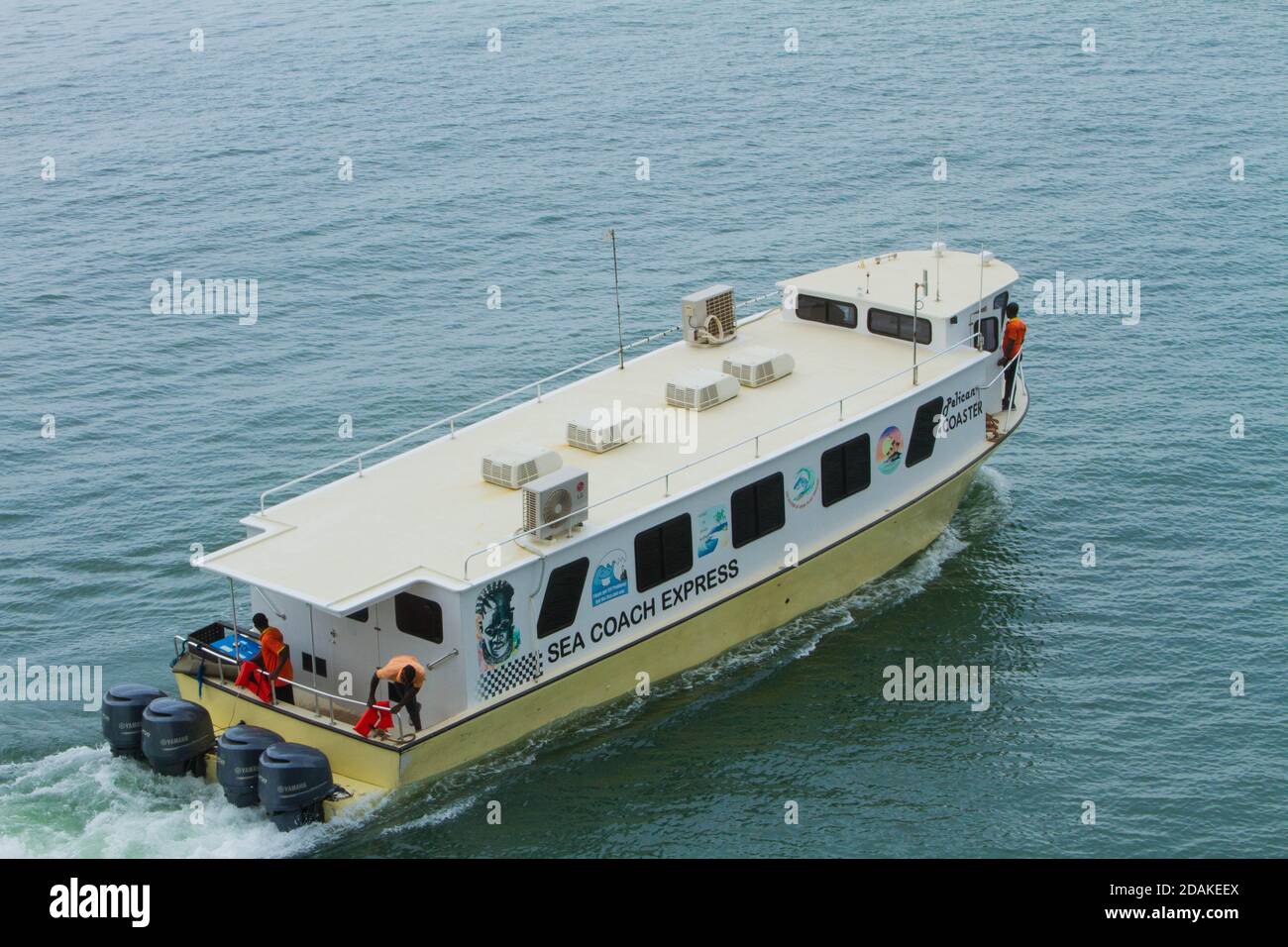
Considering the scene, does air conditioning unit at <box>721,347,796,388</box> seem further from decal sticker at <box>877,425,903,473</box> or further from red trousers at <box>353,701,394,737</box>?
red trousers at <box>353,701,394,737</box>

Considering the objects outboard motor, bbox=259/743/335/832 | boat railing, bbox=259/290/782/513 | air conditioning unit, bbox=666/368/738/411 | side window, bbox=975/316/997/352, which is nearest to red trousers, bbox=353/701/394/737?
outboard motor, bbox=259/743/335/832

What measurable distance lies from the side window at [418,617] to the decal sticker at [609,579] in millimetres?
2711

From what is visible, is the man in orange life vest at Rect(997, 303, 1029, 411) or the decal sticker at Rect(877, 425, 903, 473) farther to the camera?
the man in orange life vest at Rect(997, 303, 1029, 411)

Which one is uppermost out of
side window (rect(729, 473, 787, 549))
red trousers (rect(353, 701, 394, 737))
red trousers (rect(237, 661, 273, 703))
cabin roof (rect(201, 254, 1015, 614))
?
cabin roof (rect(201, 254, 1015, 614))

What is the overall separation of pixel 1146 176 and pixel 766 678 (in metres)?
29.2

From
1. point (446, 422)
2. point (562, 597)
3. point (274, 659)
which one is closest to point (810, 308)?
point (446, 422)

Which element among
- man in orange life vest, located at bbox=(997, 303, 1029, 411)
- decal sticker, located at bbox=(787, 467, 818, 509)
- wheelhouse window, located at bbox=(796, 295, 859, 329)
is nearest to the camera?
decal sticker, located at bbox=(787, 467, 818, 509)

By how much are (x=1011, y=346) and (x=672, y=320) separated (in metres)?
12.4

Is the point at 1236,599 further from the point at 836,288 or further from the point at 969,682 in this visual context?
the point at 836,288

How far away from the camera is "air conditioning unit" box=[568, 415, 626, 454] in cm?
2917

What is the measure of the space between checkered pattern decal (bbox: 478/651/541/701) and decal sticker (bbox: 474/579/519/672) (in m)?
0.14

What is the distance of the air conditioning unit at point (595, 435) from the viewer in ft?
Result: 95.7

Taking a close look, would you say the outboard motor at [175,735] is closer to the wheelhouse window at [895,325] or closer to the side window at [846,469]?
the side window at [846,469]

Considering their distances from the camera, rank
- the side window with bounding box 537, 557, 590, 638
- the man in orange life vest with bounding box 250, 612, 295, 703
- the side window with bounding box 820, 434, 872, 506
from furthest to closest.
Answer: the side window with bounding box 820, 434, 872, 506, the side window with bounding box 537, 557, 590, 638, the man in orange life vest with bounding box 250, 612, 295, 703
